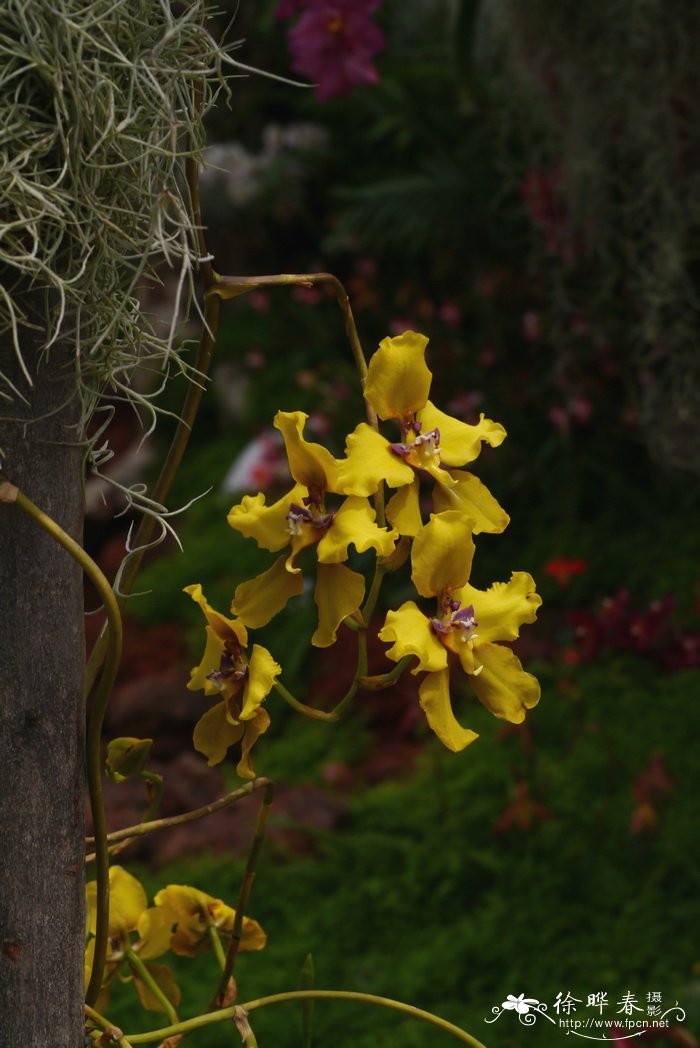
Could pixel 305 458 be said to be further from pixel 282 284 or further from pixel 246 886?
pixel 246 886

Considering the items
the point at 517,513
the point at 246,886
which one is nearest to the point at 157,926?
the point at 246,886

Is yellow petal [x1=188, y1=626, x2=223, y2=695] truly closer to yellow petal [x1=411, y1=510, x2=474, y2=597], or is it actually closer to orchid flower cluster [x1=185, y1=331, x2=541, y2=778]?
orchid flower cluster [x1=185, y1=331, x2=541, y2=778]

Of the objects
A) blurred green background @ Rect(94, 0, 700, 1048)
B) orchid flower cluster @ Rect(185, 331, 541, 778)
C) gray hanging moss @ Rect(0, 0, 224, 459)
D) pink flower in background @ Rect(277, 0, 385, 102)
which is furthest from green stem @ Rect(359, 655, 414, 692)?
pink flower in background @ Rect(277, 0, 385, 102)

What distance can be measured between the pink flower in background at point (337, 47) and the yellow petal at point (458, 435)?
985 mm

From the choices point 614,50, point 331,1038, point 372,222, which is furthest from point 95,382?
point 372,222

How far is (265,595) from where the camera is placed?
2.66 ft

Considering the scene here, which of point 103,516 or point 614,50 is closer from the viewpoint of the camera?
point 614,50

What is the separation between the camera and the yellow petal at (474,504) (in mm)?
825

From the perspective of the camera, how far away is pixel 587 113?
272 cm

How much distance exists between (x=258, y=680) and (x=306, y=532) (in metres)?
0.10

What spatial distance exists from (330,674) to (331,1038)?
4.10 ft

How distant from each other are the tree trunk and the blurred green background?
0.47 meters

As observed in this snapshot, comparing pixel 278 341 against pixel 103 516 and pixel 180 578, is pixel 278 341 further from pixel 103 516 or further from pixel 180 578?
pixel 180 578

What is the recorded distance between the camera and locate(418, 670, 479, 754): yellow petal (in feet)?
2.52
